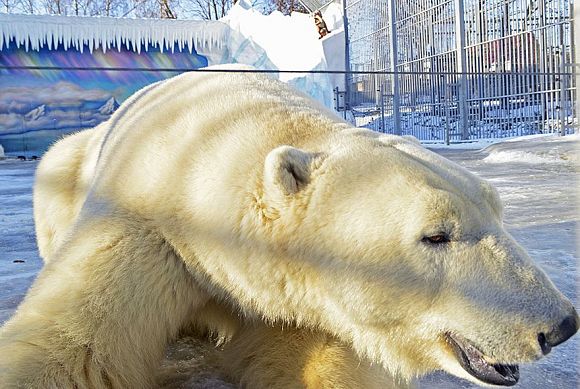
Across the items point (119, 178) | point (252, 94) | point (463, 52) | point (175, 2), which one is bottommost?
point (119, 178)

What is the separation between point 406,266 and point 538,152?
6545 mm

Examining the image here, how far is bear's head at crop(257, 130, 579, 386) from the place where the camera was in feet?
3.44

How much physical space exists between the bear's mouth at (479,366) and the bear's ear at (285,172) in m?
0.40

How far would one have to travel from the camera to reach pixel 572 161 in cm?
654

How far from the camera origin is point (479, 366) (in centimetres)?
109

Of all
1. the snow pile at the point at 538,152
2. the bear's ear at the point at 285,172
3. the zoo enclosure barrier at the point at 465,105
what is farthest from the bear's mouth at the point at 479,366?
the zoo enclosure barrier at the point at 465,105

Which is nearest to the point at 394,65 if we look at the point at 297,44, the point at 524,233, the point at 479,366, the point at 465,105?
the point at 465,105

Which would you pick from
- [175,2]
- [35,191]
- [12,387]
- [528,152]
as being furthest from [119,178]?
[175,2]

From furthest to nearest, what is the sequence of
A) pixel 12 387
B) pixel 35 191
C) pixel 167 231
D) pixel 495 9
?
pixel 495 9 → pixel 35 191 → pixel 167 231 → pixel 12 387

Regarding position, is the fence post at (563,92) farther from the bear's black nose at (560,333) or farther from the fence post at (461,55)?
the bear's black nose at (560,333)

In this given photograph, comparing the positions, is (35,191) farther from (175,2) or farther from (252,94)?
(175,2)

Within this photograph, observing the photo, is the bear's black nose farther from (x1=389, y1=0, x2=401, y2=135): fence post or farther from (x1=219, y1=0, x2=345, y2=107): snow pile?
(x1=219, y1=0, x2=345, y2=107): snow pile

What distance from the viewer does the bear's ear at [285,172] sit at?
3.98 ft

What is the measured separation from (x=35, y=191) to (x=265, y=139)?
137 centimetres
